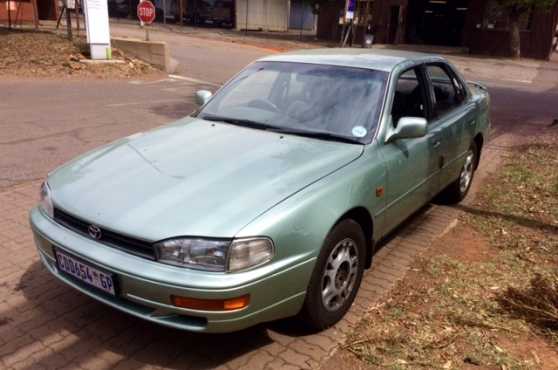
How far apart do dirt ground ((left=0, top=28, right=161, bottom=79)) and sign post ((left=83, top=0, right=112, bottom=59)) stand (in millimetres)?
417

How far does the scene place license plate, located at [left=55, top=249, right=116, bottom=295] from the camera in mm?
2680

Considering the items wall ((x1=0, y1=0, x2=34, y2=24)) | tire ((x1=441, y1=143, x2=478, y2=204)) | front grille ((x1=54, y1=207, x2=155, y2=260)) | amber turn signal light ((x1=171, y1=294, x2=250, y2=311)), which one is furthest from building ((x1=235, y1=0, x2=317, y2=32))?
amber turn signal light ((x1=171, y1=294, x2=250, y2=311))

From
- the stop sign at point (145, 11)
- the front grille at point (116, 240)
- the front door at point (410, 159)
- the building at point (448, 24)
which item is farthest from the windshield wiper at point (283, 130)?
the building at point (448, 24)

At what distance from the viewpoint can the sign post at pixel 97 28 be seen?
13.5 meters

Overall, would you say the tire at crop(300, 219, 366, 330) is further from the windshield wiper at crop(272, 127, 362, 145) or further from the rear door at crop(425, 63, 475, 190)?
the rear door at crop(425, 63, 475, 190)

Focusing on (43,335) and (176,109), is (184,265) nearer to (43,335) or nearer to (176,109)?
(43,335)

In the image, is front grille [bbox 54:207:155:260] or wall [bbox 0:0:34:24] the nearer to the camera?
front grille [bbox 54:207:155:260]

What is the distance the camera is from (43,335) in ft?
10.1

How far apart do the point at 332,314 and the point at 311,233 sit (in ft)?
2.27

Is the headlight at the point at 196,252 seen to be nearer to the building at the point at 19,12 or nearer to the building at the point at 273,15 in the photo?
the building at the point at 19,12

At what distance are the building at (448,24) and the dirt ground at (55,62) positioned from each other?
23599 millimetres

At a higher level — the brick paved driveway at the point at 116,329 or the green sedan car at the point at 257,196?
the green sedan car at the point at 257,196

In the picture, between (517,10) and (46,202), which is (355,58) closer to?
(46,202)

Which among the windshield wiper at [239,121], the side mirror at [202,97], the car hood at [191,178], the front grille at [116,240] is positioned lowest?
the front grille at [116,240]
